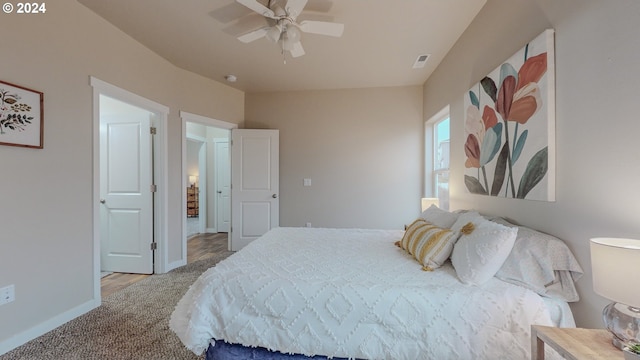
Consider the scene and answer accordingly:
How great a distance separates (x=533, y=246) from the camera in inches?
51.1

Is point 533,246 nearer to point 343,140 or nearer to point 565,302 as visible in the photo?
point 565,302

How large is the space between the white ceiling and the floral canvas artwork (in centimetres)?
80

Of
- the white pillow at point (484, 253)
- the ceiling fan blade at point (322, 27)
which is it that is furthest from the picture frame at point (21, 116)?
the white pillow at point (484, 253)

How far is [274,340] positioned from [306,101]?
346 centimetres

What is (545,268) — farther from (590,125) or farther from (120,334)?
(120,334)

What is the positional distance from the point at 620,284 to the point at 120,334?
8.92ft

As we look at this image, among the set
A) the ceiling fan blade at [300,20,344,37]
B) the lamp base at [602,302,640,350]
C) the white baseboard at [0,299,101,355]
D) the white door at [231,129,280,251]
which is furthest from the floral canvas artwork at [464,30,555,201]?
the white baseboard at [0,299,101,355]

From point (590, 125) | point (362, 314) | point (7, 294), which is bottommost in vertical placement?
point (7, 294)

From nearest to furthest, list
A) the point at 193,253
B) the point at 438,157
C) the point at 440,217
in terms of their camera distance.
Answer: the point at 440,217 < the point at 438,157 < the point at 193,253

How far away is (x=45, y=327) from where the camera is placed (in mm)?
1876

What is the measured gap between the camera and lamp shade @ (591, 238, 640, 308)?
750 mm

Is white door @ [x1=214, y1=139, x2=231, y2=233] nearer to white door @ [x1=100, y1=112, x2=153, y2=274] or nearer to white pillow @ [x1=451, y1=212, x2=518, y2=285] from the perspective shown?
white door @ [x1=100, y1=112, x2=153, y2=274]

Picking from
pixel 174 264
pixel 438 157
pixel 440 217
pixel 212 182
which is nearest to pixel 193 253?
pixel 174 264

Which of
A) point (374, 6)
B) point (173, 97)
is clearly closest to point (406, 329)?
point (374, 6)
